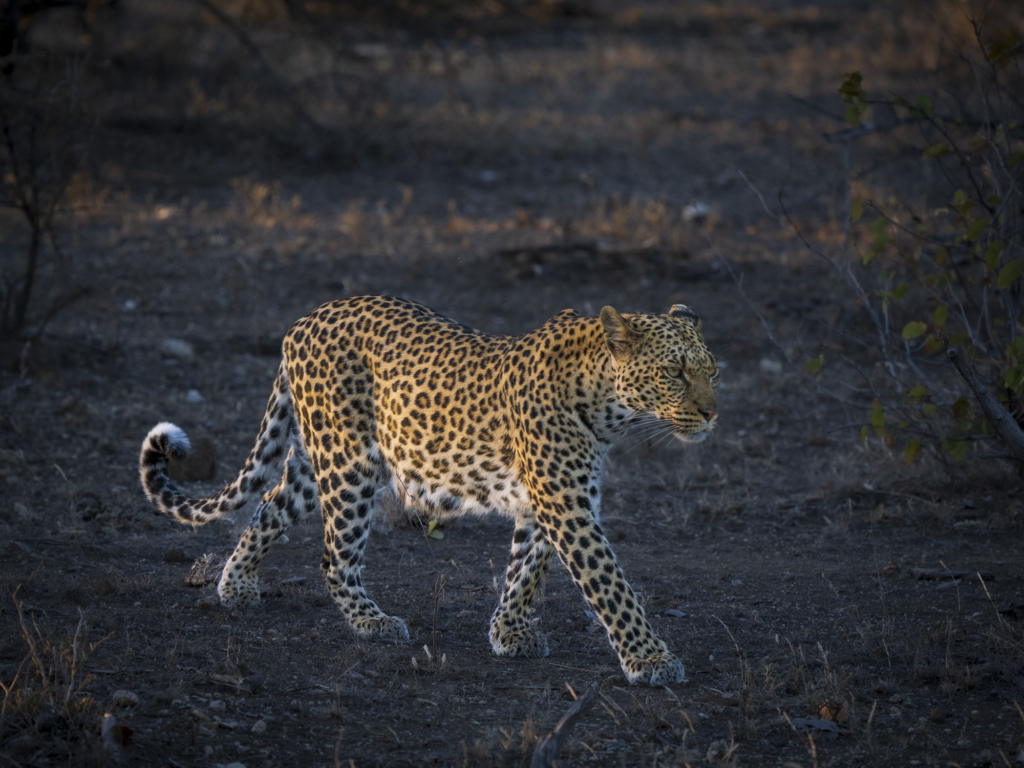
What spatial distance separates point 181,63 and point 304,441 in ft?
35.3

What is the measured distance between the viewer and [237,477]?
613cm

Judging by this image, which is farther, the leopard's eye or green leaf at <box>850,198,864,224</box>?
green leaf at <box>850,198,864,224</box>

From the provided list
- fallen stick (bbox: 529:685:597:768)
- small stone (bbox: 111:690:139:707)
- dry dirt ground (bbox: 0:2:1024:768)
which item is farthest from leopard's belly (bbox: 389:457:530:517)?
small stone (bbox: 111:690:139:707)

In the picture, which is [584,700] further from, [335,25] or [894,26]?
[894,26]

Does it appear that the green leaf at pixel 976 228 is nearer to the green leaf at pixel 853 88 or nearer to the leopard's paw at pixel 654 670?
the green leaf at pixel 853 88

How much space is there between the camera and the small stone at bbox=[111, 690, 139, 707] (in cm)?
443

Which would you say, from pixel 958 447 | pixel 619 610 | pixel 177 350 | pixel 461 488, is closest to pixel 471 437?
pixel 461 488

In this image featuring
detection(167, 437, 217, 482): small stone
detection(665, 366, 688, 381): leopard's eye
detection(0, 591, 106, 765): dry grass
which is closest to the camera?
detection(0, 591, 106, 765): dry grass

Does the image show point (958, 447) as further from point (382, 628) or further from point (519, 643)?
point (382, 628)

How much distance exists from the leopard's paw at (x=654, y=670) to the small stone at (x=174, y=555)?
3.01 meters

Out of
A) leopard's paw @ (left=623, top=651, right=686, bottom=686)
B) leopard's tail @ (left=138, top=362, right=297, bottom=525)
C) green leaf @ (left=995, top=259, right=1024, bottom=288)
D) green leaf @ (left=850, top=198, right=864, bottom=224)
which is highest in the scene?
green leaf @ (left=850, top=198, right=864, bottom=224)

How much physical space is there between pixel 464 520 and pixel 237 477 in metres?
2.13

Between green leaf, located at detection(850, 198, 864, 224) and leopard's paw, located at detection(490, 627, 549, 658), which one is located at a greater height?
green leaf, located at detection(850, 198, 864, 224)

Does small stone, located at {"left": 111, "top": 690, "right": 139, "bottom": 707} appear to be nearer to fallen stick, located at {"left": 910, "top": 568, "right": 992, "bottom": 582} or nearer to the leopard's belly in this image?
the leopard's belly
